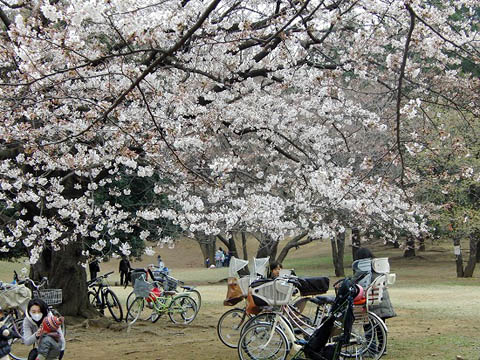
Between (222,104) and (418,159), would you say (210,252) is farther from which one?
(222,104)

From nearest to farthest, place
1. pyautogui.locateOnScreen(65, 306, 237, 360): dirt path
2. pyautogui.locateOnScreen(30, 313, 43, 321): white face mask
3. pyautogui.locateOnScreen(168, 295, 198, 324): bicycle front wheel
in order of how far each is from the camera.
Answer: pyautogui.locateOnScreen(30, 313, 43, 321): white face mask
pyautogui.locateOnScreen(65, 306, 237, 360): dirt path
pyautogui.locateOnScreen(168, 295, 198, 324): bicycle front wheel

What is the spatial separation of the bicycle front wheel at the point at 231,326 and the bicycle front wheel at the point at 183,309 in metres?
2.72

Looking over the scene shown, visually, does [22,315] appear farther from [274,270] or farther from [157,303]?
[274,270]

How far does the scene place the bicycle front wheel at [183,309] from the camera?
36.0 ft

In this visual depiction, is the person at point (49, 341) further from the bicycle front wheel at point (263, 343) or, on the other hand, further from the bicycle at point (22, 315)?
the bicycle at point (22, 315)

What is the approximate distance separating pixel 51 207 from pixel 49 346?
4557 millimetres

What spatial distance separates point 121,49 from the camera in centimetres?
865

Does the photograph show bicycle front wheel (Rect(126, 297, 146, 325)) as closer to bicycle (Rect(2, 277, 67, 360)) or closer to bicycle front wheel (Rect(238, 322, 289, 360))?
bicycle (Rect(2, 277, 67, 360))

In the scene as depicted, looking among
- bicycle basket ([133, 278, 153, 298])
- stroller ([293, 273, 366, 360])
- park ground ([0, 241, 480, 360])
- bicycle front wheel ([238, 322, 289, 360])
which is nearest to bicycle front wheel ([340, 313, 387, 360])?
stroller ([293, 273, 366, 360])

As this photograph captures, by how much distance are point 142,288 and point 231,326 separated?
2745 millimetres

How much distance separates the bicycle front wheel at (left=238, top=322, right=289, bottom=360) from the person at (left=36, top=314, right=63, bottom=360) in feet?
→ 6.51

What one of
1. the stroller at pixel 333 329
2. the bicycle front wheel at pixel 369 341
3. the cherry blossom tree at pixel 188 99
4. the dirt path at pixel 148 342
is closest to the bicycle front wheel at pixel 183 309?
the dirt path at pixel 148 342

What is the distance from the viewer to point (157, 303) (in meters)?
10.8

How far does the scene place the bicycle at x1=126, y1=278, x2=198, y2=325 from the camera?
10609 millimetres
